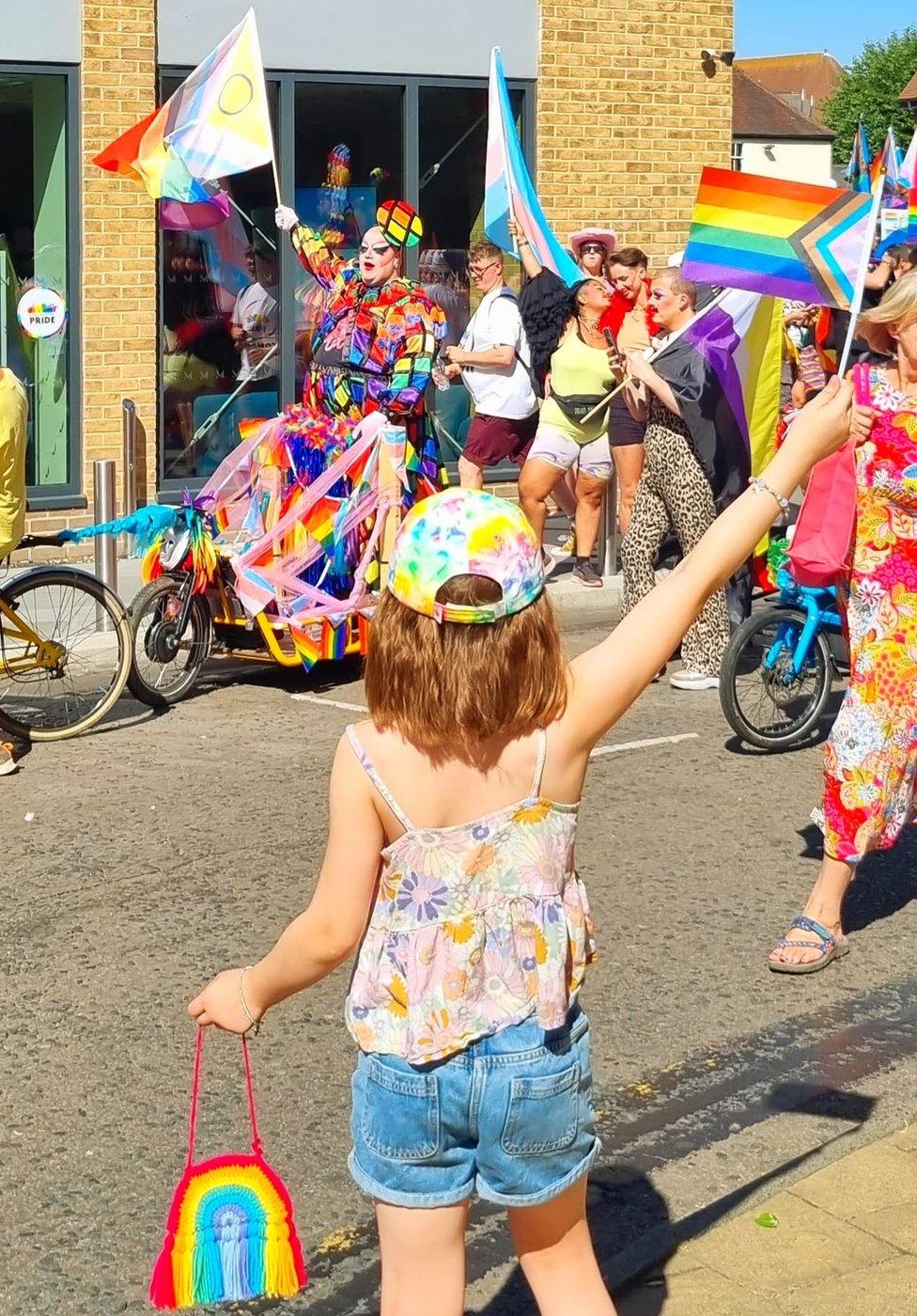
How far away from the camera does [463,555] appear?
9.54 ft

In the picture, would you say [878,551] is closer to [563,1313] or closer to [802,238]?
[802,238]

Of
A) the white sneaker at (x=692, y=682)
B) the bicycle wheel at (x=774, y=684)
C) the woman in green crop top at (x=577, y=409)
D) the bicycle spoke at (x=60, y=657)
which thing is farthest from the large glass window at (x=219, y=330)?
the bicycle wheel at (x=774, y=684)

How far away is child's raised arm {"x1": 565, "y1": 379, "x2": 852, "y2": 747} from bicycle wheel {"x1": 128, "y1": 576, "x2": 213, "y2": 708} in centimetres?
632

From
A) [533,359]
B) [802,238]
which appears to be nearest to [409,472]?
[533,359]

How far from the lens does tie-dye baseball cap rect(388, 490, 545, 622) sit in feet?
9.56

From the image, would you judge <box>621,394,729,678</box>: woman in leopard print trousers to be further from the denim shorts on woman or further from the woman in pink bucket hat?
the denim shorts on woman

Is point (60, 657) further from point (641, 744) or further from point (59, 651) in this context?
point (641, 744)

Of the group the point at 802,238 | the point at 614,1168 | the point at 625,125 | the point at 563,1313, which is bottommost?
the point at 614,1168

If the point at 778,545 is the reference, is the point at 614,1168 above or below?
below

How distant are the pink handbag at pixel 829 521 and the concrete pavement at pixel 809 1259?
7.12 ft

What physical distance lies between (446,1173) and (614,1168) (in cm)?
171

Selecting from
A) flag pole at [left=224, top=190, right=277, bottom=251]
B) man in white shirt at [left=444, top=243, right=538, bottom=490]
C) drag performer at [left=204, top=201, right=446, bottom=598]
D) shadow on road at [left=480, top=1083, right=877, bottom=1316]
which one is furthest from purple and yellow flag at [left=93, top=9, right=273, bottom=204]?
shadow on road at [left=480, top=1083, right=877, bottom=1316]

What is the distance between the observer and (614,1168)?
467 cm

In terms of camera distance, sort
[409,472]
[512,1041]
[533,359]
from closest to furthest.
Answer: [512,1041] → [409,472] → [533,359]
